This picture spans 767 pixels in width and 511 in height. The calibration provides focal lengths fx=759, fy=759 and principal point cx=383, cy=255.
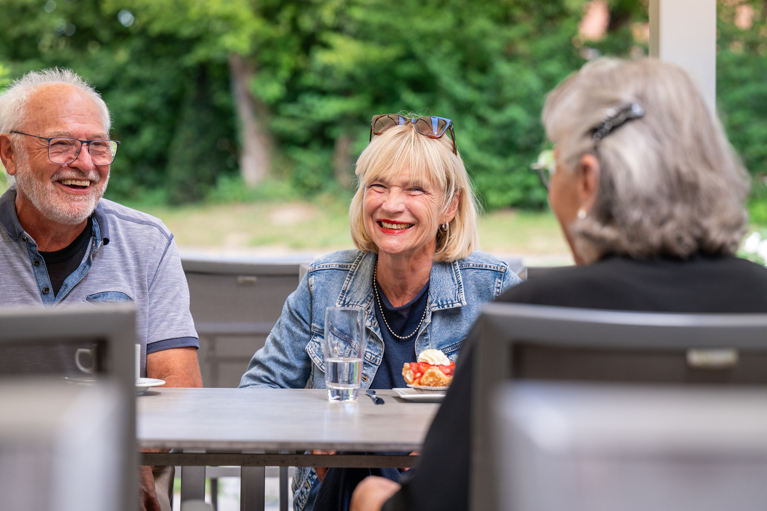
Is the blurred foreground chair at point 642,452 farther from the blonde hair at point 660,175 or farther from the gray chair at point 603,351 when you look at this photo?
the blonde hair at point 660,175

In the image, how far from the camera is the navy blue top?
1940mm

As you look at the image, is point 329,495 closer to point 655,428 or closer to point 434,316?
point 434,316

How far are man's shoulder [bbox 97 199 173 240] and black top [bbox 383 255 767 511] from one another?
1.45 metres

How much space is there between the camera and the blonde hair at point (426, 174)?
2062 millimetres

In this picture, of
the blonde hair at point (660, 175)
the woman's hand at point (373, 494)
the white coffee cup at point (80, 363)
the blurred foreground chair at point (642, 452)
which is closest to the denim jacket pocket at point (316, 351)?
the woman's hand at point (373, 494)

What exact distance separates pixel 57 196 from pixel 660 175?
5.38 ft

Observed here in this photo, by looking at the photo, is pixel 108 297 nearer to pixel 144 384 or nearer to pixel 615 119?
pixel 144 384

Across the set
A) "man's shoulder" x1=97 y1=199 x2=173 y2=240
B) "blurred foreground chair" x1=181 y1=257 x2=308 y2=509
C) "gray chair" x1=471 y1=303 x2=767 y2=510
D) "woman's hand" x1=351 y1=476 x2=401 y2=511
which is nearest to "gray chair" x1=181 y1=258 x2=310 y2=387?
A: "blurred foreground chair" x1=181 y1=257 x2=308 y2=509

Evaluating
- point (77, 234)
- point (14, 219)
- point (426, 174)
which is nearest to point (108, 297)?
point (77, 234)

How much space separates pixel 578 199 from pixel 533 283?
23cm

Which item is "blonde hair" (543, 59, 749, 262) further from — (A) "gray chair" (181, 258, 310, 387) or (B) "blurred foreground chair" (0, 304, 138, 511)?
(A) "gray chair" (181, 258, 310, 387)

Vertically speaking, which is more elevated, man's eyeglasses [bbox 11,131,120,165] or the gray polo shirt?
man's eyeglasses [bbox 11,131,120,165]

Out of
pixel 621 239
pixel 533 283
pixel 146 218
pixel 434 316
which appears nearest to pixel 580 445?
pixel 533 283

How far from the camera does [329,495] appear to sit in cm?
171
